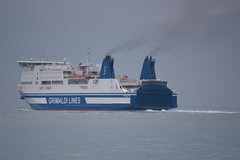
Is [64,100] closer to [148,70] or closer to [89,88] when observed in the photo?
[89,88]

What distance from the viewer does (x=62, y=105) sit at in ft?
230

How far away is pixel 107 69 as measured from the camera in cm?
6738

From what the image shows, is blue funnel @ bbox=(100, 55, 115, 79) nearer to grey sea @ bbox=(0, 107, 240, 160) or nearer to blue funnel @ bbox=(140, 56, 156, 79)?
blue funnel @ bbox=(140, 56, 156, 79)

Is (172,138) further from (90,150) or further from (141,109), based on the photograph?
(141,109)

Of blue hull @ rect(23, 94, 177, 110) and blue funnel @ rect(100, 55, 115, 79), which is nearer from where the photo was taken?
blue hull @ rect(23, 94, 177, 110)

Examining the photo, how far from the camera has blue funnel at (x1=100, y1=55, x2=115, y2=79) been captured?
6712 cm

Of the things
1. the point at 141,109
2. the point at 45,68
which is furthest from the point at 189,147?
the point at 45,68

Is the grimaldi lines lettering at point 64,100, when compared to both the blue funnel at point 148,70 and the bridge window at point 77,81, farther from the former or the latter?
the blue funnel at point 148,70

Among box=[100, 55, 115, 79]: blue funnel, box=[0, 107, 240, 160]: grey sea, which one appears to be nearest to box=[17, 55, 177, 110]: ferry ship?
box=[100, 55, 115, 79]: blue funnel

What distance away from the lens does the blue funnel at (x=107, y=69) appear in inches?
2643

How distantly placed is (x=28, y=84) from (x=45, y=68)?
13.1 feet

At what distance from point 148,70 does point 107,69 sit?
7.62 metres

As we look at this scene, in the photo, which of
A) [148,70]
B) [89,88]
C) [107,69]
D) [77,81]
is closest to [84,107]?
[89,88]

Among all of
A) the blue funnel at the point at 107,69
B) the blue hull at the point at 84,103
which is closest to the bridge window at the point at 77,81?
the blue hull at the point at 84,103
